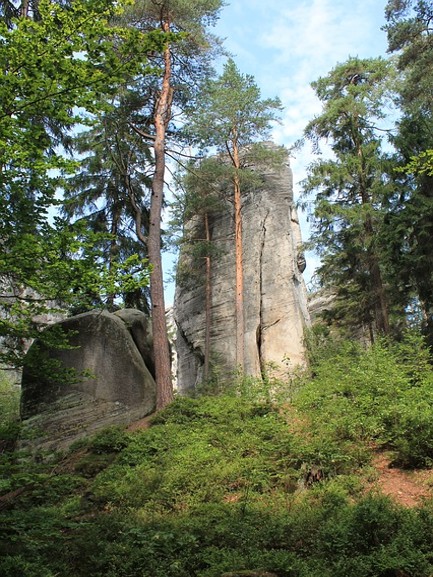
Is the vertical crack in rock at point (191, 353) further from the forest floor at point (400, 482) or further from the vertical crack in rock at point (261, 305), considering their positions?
the forest floor at point (400, 482)

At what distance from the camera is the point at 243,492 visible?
7562 mm

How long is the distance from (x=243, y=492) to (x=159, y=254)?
8274 millimetres

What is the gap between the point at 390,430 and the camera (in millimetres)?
8539

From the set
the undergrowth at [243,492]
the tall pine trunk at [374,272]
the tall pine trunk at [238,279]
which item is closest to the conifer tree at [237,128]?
the tall pine trunk at [238,279]

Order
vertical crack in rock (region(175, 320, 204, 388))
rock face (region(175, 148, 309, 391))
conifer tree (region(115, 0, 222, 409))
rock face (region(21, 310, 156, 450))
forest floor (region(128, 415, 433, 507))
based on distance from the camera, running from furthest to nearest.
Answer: vertical crack in rock (region(175, 320, 204, 388))
rock face (region(175, 148, 309, 391))
conifer tree (region(115, 0, 222, 409))
rock face (region(21, 310, 156, 450))
forest floor (region(128, 415, 433, 507))

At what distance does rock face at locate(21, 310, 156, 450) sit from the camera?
502 inches

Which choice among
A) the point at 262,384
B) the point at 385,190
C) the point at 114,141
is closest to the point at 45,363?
the point at 262,384

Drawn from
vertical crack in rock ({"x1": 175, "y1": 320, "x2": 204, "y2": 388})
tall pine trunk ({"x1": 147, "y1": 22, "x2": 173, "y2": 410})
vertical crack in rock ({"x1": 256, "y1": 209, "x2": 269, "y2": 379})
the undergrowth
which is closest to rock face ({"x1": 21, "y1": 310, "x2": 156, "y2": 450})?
tall pine trunk ({"x1": 147, "y1": 22, "x2": 173, "y2": 410})

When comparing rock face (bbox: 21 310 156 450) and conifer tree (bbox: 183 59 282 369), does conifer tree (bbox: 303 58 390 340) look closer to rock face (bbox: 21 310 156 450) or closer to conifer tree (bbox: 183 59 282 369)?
conifer tree (bbox: 183 59 282 369)

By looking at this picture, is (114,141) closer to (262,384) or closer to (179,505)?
(262,384)

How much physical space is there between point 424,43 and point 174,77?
26.5 ft

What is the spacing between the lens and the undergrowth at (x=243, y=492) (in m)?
4.96

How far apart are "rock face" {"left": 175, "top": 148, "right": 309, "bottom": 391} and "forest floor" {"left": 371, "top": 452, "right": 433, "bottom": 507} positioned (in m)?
9.79

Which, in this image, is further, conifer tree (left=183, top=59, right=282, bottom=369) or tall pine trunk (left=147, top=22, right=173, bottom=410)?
conifer tree (left=183, top=59, right=282, bottom=369)
